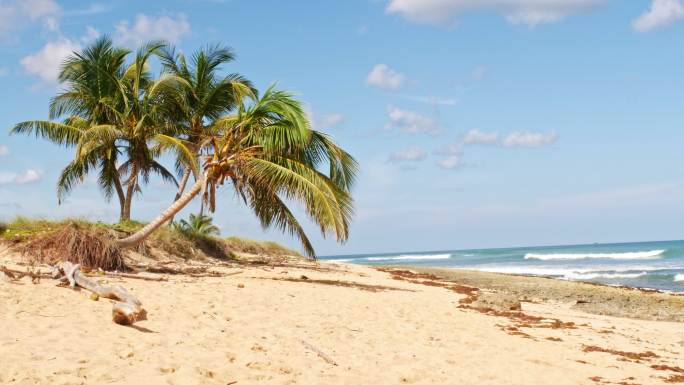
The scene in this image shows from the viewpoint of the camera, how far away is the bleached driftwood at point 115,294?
23.6ft

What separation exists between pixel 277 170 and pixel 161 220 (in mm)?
2876

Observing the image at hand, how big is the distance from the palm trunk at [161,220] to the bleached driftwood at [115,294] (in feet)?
10.2

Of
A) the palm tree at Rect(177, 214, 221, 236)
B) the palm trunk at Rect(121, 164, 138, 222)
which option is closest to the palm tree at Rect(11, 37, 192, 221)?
the palm trunk at Rect(121, 164, 138, 222)

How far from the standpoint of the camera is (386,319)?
1027cm

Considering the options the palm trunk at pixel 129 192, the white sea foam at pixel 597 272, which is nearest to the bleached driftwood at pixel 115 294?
the palm trunk at pixel 129 192

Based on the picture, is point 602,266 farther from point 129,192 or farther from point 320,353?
point 320,353

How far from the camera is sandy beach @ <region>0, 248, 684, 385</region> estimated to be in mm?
5891

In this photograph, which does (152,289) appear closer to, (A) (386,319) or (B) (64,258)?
(B) (64,258)

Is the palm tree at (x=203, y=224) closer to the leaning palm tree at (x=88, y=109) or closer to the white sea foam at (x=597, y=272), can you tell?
the leaning palm tree at (x=88, y=109)

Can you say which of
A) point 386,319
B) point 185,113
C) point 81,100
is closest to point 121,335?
point 386,319

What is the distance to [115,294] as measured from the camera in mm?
8195

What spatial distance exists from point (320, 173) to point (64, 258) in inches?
246

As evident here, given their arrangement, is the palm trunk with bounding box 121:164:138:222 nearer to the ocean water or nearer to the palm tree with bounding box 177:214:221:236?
the palm tree with bounding box 177:214:221:236

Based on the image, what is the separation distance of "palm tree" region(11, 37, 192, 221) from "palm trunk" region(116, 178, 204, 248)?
4829mm
